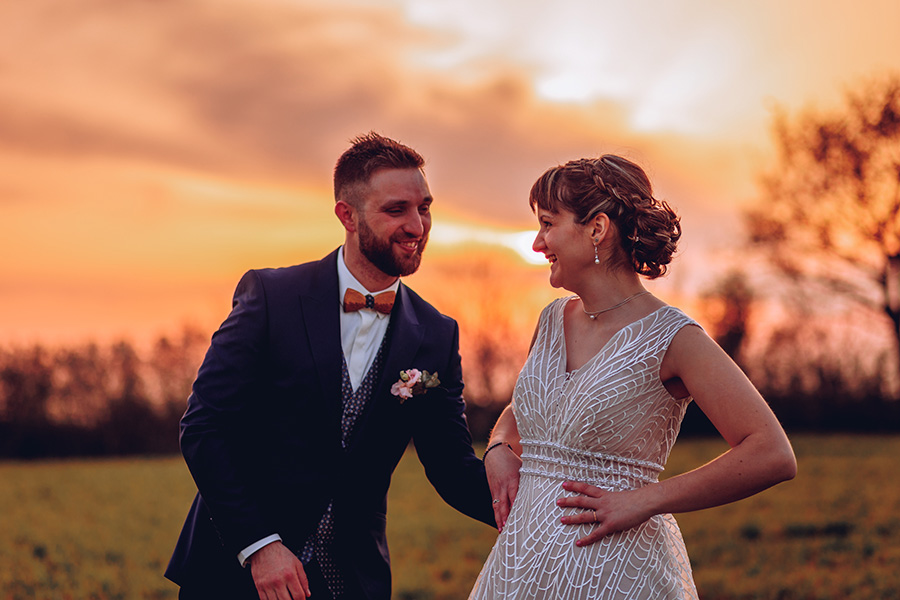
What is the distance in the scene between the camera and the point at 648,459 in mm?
2918

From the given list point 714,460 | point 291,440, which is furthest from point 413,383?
point 714,460

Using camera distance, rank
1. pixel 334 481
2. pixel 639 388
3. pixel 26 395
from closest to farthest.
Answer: pixel 639 388
pixel 334 481
pixel 26 395

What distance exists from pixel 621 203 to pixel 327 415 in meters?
1.55

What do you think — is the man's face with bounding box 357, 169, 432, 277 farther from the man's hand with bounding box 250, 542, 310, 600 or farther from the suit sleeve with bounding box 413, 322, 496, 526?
the man's hand with bounding box 250, 542, 310, 600

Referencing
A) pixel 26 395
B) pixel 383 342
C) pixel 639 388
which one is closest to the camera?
pixel 639 388

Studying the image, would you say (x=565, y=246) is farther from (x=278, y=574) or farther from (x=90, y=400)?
(x=90, y=400)

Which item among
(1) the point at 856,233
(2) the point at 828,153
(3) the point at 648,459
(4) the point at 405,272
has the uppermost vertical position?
(2) the point at 828,153

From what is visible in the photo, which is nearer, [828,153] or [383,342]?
[383,342]

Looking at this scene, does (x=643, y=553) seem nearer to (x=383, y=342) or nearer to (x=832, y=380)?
(x=383, y=342)

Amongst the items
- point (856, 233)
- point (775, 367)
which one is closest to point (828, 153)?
point (856, 233)

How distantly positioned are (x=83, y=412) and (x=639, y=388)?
21.2m

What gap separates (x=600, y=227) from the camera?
289 centimetres

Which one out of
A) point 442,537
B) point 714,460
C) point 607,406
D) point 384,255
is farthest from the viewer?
point 442,537

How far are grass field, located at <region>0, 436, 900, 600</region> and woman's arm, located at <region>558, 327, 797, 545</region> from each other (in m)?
6.32
